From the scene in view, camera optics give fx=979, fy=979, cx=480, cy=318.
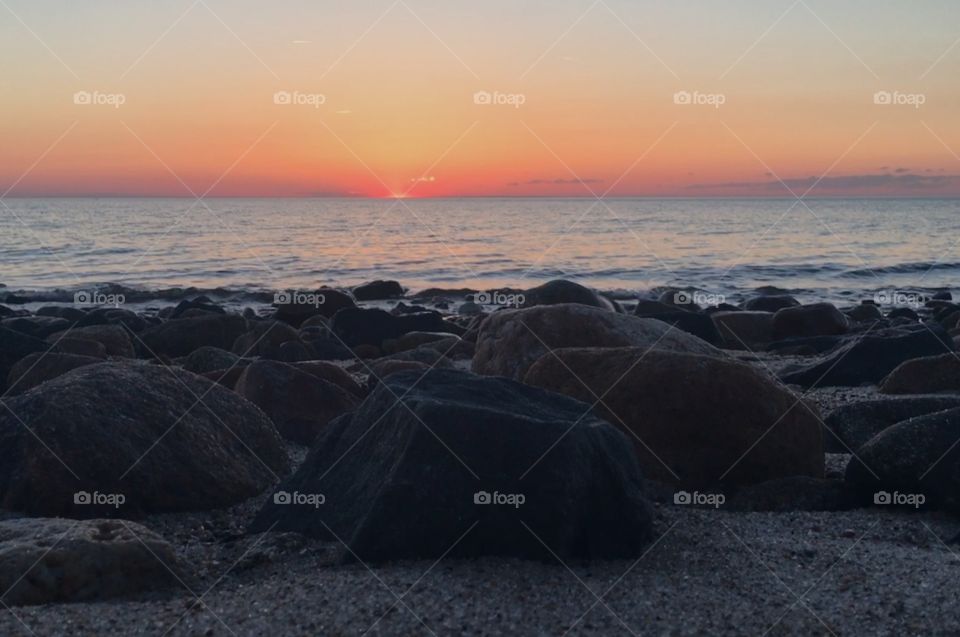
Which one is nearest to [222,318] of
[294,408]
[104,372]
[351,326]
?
[351,326]

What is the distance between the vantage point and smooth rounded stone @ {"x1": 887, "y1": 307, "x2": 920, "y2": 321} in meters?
21.8

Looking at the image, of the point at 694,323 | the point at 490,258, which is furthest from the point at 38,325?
the point at 490,258

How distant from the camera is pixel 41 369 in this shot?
947 centimetres

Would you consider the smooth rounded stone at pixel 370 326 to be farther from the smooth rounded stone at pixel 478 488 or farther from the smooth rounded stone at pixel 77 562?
the smooth rounded stone at pixel 77 562

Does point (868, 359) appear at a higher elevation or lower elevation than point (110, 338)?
lower

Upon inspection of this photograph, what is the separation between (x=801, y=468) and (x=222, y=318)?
36.3 feet

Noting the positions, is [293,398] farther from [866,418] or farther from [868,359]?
[868,359]

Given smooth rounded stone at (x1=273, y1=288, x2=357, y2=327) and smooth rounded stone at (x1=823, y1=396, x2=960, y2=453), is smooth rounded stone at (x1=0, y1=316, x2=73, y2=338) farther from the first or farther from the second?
smooth rounded stone at (x1=823, y1=396, x2=960, y2=453)

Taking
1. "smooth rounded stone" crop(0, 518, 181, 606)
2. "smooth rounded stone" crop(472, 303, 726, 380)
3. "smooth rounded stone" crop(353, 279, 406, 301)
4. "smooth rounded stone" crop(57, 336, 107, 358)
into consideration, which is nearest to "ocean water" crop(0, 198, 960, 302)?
"smooth rounded stone" crop(353, 279, 406, 301)

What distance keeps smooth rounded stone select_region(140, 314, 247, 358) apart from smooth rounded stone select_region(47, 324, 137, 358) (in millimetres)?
657

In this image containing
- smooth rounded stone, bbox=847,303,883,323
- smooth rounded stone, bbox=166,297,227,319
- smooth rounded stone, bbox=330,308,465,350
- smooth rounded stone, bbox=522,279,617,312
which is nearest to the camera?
smooth rounded stone, bbox=522,279,617,312

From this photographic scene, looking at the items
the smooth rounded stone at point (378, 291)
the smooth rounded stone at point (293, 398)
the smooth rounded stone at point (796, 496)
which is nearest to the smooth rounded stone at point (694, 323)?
the smooth rounded stone at point (293, 398)

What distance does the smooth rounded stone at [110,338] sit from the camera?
13.4 meters

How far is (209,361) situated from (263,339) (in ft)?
8.16
